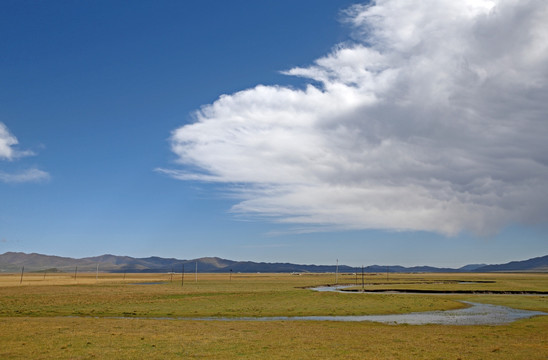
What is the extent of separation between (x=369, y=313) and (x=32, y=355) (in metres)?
41.2

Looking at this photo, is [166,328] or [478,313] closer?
[166,328]

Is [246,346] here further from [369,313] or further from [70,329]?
[369,313]

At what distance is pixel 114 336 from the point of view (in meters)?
33.9

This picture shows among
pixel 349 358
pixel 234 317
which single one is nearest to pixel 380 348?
pixel 349 358

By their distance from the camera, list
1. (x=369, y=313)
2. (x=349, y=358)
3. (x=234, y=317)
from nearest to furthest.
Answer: (x=349, y=358) < (x=234, y=317) < (x=369, y=313)

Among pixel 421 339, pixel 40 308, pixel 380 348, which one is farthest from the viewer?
pixel 40 308

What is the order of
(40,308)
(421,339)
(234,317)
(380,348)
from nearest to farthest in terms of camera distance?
(380,348), (421,339), (234,317), (40,308)

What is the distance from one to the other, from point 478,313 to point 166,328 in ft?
137

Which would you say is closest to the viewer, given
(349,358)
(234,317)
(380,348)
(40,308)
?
(349,358)

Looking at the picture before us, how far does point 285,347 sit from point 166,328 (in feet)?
48.1

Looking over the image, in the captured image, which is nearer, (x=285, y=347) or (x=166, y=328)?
(x=285, y=347)

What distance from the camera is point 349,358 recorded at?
84.1 feet

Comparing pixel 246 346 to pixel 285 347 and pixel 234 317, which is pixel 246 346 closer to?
pixel 285 347

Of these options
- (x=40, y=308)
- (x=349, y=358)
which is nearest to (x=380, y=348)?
(x=349, y=358)
